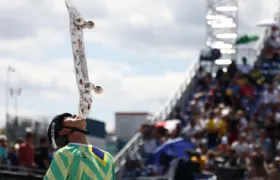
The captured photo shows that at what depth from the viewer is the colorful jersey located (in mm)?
6258

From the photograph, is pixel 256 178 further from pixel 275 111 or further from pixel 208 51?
pixel 208 51

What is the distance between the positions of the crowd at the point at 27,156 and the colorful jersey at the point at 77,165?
924 cm

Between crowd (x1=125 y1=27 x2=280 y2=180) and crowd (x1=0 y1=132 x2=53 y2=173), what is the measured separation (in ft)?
7.73

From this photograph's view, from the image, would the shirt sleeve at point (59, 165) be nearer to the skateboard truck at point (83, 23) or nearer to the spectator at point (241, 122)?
the skateboard truck at point (83, 23)

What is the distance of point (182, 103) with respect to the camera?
25.7 meters

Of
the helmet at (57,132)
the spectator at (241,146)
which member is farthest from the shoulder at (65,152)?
the spectator at (241,146)

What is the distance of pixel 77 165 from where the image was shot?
6305mm

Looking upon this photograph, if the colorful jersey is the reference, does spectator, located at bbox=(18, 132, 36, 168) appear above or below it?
below

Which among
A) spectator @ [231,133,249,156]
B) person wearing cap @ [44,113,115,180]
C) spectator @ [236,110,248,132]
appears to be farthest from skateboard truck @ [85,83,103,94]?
spectator @ [236,110,248,132]

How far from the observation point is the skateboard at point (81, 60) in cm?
616

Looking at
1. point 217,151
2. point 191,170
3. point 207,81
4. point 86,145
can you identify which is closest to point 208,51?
point 207,81

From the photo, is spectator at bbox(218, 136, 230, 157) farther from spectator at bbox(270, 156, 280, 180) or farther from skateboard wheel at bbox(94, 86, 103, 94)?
skateboard wheel at bbox(94, 86, 103, 94)

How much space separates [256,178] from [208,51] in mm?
9837

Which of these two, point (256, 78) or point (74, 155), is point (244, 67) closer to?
point (256, 78)
